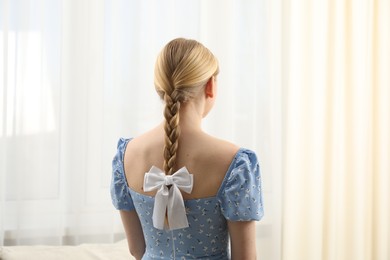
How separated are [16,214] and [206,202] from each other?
4.66ft

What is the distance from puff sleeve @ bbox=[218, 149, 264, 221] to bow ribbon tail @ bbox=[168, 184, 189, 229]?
0.11 m

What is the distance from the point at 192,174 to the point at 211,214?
12 centimetres

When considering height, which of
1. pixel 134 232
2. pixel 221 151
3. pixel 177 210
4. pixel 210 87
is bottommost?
pixel 134 232

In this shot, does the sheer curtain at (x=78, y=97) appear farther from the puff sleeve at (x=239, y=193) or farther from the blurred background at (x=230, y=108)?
the puff sleeve at (x=239, y=193)

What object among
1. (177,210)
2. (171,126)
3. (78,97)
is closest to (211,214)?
(177,210)

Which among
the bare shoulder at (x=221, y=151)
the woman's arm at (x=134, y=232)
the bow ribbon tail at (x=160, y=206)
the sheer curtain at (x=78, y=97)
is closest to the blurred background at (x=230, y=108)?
the sheer curtain at (x=78, y=97)

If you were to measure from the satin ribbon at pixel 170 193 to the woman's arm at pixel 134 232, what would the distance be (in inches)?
8.8

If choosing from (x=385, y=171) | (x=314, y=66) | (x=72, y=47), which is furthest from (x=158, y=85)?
(x=385, y=171)

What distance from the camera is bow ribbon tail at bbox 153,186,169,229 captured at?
154 centimetres

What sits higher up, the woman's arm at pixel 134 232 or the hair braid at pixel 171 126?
the hair braid at pixel 171 126

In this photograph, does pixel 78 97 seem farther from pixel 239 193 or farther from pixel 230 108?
pixel 239 193

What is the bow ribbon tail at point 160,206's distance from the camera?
154cm

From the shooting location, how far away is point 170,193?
5.04 feet

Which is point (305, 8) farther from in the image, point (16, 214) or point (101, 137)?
point (16, 214)
